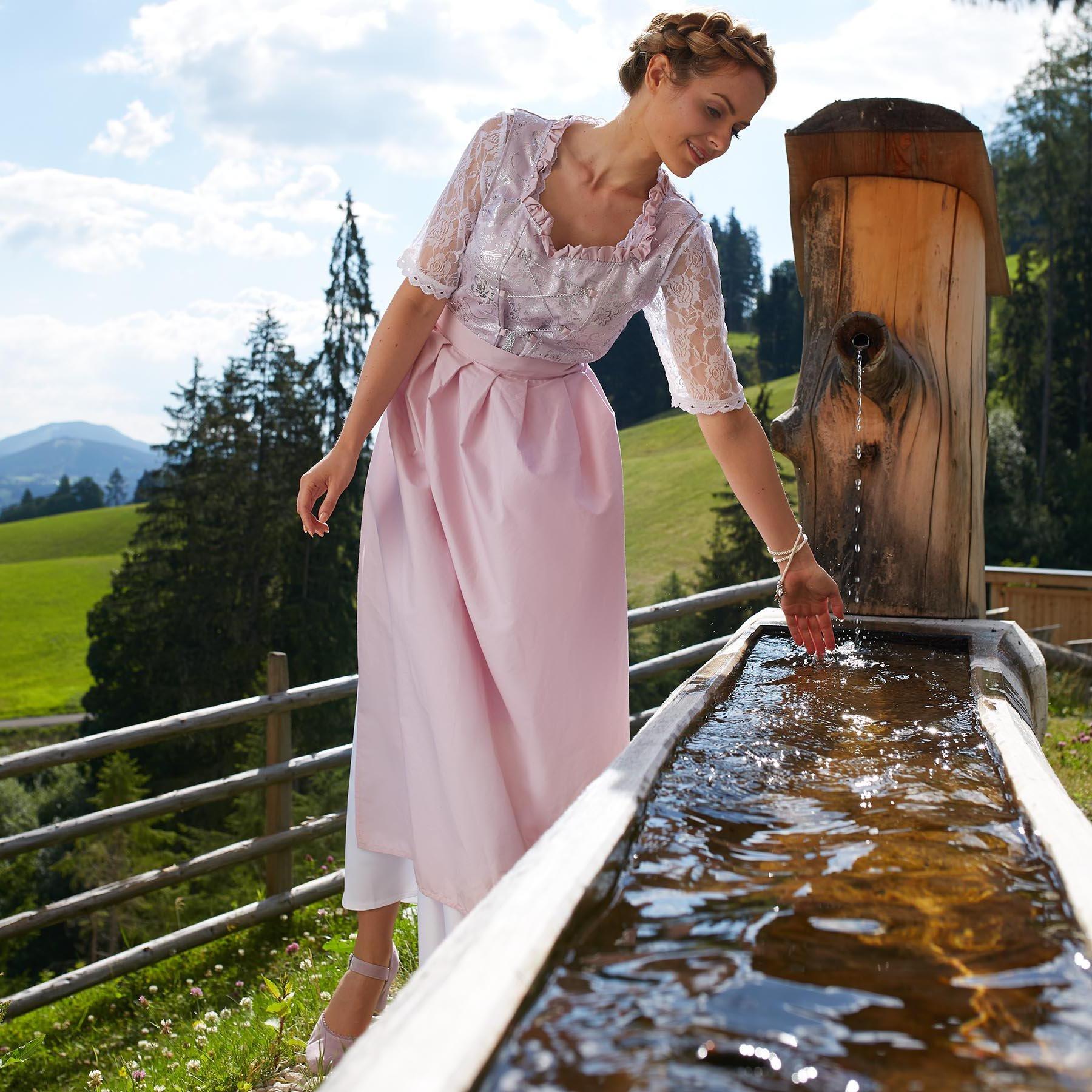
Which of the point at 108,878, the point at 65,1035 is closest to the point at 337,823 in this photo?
the point at 65,1035

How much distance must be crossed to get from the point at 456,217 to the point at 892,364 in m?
1.59

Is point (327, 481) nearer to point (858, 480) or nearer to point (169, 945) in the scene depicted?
point (858, 480)

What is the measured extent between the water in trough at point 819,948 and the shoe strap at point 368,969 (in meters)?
0.98

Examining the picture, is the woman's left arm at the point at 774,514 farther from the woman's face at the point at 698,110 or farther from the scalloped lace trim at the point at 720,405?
the woman's face at the point at 698,110

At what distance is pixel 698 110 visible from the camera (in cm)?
221

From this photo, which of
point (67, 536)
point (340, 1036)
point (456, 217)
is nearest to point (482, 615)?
point (456, 217)

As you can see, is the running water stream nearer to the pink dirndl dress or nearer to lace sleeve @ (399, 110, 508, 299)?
the pink dirndl dress

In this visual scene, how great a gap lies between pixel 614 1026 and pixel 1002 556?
32.7 metres

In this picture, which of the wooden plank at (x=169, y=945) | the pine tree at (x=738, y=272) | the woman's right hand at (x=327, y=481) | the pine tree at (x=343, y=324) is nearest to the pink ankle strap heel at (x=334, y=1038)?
the woman's right hand at (x=327, y=481)

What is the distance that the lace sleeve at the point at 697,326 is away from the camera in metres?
2.47

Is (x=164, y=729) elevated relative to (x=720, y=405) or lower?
lower

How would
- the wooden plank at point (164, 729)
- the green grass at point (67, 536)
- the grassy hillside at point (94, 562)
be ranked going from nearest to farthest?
1. the wooden plank at point (164, 729)
2. the grassy hillside at point (94, 562)
3. the green grass at point (67, 536)

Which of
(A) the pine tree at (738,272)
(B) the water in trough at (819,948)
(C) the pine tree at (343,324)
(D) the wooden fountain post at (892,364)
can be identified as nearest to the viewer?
(B) the water in trough at (819,948)

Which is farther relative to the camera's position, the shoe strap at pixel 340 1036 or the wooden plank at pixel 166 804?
the wooden plank at pixel 166 804
